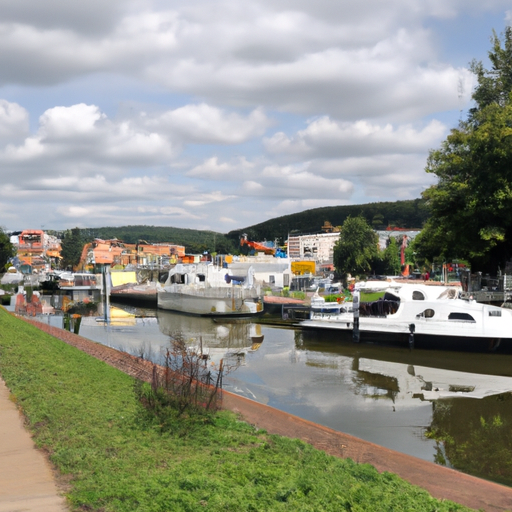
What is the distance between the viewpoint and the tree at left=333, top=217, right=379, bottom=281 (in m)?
77.8

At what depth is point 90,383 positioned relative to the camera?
1535cm

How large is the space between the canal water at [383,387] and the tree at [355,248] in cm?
4442

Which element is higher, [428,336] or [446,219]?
[446,219]

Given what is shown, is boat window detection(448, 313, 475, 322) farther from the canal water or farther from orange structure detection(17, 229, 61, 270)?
orange structure detection(17, 229, 61, 270)

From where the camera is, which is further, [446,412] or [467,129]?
[467,129]

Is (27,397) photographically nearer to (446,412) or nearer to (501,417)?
(446,412)

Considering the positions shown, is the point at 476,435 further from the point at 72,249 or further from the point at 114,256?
the point at 72,249

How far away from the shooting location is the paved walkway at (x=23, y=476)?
768 centimetres

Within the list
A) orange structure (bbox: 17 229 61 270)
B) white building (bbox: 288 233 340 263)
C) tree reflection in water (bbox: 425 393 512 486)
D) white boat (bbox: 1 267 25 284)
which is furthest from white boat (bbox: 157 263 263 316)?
orange structure (bbox: 17 229 61 270)

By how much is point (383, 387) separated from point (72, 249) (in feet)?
450

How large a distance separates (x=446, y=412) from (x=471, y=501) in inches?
315

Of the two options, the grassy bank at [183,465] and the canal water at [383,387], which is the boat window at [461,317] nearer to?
the canal water at [383,387]

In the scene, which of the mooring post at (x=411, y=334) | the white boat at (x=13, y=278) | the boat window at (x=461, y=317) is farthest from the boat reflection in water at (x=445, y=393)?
the white boat at (x=13, y=278)

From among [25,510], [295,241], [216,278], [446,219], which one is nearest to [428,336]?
[446,219]
